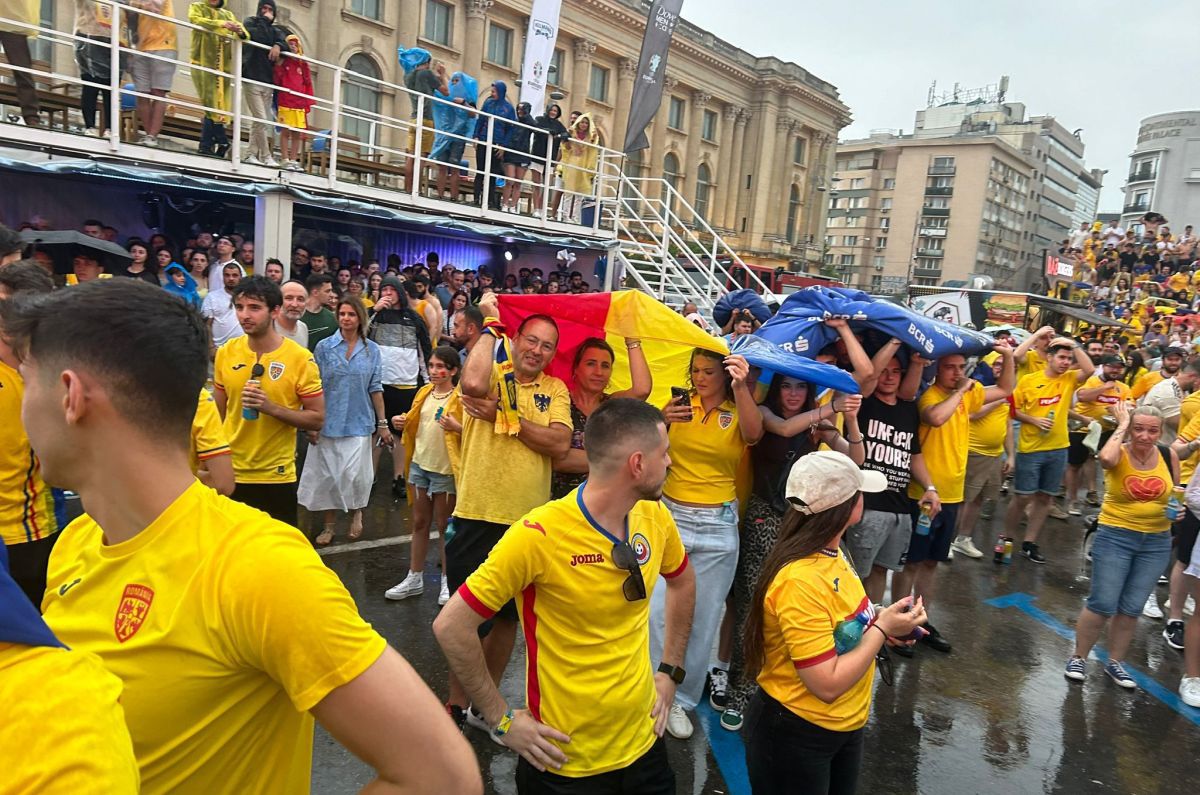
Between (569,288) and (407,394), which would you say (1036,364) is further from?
(569,288)

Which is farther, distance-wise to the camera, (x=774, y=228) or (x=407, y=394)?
(x=774, y=228)

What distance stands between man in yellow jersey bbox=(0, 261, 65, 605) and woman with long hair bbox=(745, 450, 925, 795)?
8.89 feet

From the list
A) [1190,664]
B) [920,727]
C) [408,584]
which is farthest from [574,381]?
[1190,664]

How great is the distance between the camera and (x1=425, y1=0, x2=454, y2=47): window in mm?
25734

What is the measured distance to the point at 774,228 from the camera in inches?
1666

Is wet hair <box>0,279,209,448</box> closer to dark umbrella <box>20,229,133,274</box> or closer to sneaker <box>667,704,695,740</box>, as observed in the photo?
sneaker <box>667,704,695,740</box>

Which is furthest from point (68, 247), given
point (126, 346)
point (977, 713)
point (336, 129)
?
point (977, 713)

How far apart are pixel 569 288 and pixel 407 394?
7.46 m

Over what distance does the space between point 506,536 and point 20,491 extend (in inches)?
80.4

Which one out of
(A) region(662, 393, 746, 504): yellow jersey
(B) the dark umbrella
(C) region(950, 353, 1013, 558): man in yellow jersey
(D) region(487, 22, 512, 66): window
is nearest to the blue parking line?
(C) region(950, 353, 1013, 558): man in yellow jersey

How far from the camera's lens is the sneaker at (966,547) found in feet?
22.9

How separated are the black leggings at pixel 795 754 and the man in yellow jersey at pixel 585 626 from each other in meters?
0.35

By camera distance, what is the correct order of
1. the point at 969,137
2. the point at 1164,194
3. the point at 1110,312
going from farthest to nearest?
the point at 969,137, the point at 1164,194, the point at 1110,312

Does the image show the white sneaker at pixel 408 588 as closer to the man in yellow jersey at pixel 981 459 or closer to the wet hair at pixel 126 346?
the wet hair at pixel 126 346
